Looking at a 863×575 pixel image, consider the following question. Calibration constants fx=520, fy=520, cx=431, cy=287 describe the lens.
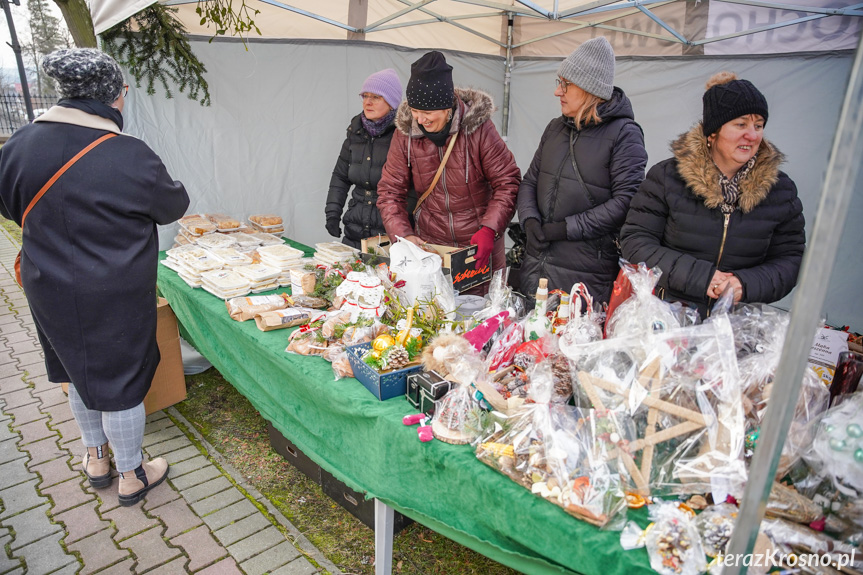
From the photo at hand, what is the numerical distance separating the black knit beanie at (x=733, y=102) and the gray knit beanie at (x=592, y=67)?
0.58m

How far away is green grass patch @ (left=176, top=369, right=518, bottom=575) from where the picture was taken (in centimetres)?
240

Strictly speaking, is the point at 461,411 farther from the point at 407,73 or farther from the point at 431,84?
the point at 407,73

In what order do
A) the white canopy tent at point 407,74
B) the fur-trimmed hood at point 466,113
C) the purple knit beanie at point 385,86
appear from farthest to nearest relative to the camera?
the white canopy tent at point 407,74 → the purple knit beanie at point 385,86 → the fur-trimmed hood at point 466,113

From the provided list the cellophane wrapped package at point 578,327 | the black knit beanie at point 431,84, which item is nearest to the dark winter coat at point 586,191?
the black knit beanie at point 431,84

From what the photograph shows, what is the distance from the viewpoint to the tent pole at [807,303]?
774 mm

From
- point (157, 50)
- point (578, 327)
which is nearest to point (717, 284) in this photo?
point (578, 327)

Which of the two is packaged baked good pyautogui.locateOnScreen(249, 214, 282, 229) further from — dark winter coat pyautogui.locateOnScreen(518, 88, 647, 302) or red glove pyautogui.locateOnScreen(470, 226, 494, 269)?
dark winter coat pyautogui.locateOnScreen(518, 88, 647, 302)

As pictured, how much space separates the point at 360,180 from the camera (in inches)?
154

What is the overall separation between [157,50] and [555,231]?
3.32 metres

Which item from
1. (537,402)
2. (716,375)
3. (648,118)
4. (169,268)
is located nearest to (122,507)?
(169,268)

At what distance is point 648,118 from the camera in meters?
5.41

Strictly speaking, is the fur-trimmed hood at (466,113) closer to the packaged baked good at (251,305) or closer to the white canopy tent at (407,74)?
the packaged baked good at (251,305)

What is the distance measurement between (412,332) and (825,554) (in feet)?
4.62

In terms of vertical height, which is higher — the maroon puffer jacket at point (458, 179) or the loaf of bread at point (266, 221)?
the maroon puffer jacket at point (458, 179)
